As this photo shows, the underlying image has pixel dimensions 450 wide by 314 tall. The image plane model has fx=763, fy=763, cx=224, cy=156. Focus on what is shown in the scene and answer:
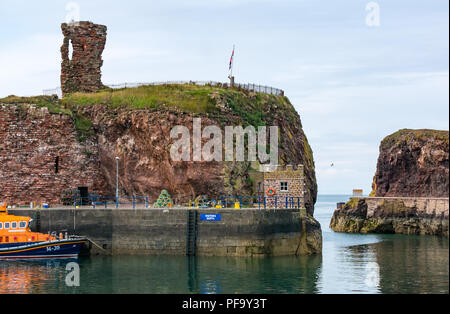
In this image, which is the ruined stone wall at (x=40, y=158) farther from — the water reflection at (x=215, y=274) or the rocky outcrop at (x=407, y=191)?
the rocky outcrop at (x=407, y=191)

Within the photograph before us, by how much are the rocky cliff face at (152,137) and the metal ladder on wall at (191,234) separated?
320 inches

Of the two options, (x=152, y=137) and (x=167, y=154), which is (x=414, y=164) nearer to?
(x=167, y=154)

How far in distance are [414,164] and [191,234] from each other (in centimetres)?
6429

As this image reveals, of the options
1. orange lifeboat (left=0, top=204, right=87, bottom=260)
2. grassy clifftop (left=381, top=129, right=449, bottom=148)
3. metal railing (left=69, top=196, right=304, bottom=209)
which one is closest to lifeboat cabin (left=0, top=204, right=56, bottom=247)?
orange lifeboat (left=0, top=204, right=87, bottom=260)

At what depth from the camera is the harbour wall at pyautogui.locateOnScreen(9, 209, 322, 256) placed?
60.7 metres

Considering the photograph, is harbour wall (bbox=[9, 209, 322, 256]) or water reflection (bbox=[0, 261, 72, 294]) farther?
harbour wall (bbox=[9, 209, 322, 256])

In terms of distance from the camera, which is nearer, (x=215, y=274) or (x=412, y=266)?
(x=215, y=274)

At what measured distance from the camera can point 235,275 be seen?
172 feet

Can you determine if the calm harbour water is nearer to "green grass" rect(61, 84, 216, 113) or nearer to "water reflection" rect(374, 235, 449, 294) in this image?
"water reflection" rect(374, 235, 449, 294)

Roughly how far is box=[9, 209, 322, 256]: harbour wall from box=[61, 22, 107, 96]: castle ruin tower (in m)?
20.7

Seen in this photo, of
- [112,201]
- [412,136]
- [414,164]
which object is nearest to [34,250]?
[112,201]

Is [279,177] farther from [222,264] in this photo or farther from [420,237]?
[420,237]

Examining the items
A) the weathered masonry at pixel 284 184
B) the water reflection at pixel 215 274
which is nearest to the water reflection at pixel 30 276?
the water reflection at pixel 215 274
